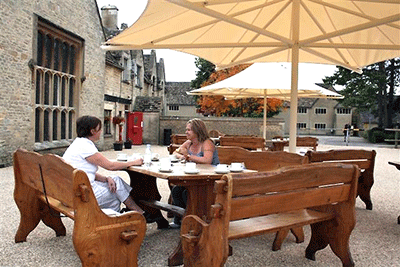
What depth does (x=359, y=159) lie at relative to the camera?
7164 millimetres

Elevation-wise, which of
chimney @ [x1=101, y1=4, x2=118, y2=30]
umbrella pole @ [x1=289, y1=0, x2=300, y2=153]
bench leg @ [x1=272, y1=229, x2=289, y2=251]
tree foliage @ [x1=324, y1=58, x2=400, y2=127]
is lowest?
bench leg @ [x1=272, y1=229, x2=289, y2=251]

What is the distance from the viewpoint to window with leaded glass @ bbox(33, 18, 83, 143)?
14.1 m

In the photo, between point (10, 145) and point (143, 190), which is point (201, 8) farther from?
point (10, 145)

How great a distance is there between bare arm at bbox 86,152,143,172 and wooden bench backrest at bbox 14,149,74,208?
44 cm

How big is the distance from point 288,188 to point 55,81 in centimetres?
1335

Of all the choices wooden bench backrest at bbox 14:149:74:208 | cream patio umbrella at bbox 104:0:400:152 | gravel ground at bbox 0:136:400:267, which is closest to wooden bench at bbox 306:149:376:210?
cream patio umbrella at bbox 104:0:400:152

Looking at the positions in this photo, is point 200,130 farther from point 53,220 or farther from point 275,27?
point 275,27

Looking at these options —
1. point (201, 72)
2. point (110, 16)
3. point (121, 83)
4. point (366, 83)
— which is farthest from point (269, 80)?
point (201, 72)

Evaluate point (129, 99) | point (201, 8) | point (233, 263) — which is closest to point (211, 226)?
point (233, 263)

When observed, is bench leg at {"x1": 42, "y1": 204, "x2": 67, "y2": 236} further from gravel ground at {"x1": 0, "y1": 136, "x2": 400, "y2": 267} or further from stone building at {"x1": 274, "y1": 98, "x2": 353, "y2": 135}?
stone building at {"x1": 274, "y1": 98, "x2": 353, "y2": 135}

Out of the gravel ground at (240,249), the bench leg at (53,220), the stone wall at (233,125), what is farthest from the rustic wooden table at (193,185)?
the stone wall at (233,125)

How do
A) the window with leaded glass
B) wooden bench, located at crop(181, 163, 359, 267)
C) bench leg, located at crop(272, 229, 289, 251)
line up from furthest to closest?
the window with leaded glass
bench leg, located at crop(272, 229, 289, 251)
wooden bench, located at crop(181, 163, 359, 267)

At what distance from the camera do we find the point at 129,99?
993 inches

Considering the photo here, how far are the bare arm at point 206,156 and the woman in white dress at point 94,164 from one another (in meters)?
1.06
